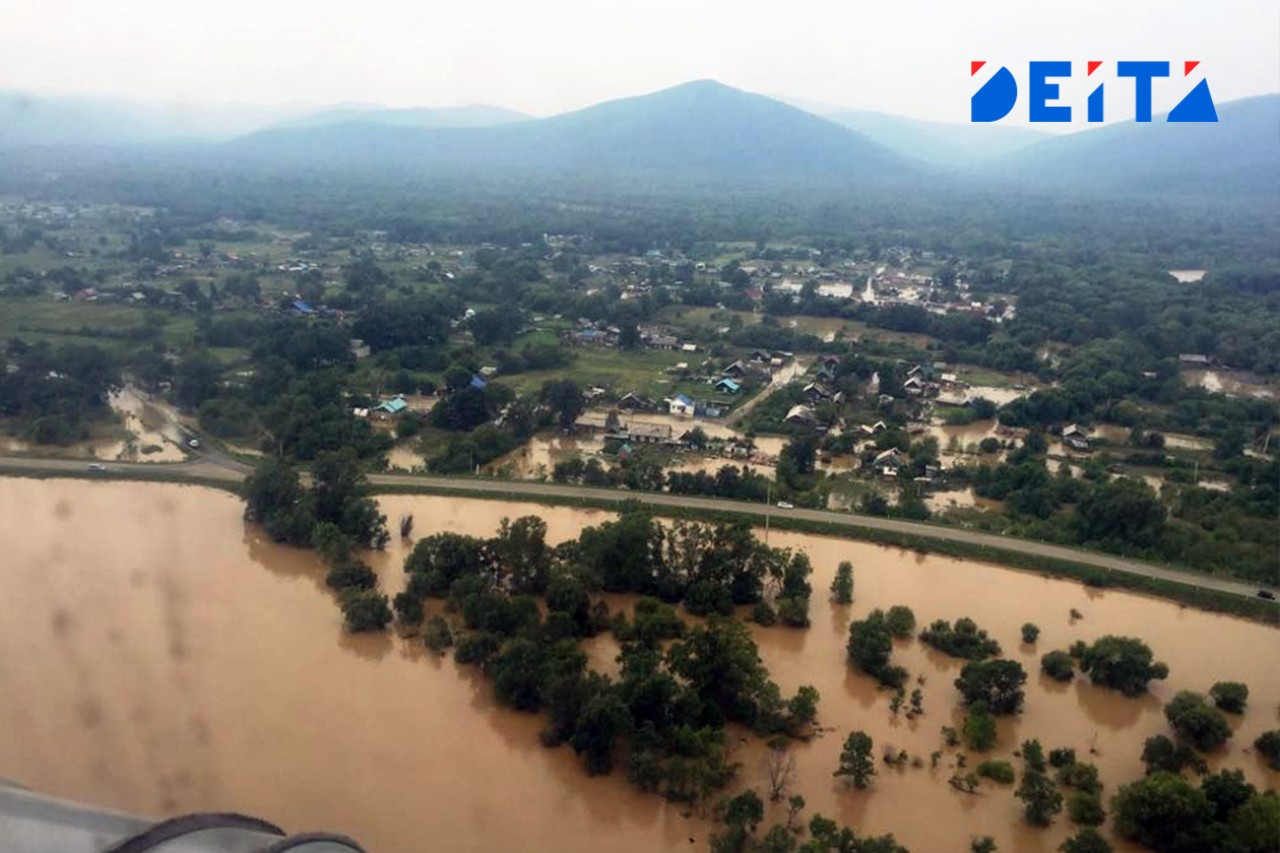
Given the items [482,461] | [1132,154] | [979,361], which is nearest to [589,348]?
[482,461]

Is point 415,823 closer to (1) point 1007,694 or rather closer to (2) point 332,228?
(1) point 1007,694

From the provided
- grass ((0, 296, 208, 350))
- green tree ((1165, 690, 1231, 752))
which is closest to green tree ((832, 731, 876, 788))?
green tree ((1165, 690, 1231, 752))

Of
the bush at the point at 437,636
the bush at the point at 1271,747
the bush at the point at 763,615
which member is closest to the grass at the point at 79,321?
the bush at the point at 437,636

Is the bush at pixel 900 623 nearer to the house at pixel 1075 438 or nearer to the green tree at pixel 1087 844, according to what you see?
the green tree at pixel 1087 844

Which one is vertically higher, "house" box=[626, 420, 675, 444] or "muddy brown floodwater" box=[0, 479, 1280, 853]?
"house" box=[626, 420, 675, 444]

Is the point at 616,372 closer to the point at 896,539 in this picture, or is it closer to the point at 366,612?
the point at 896,539

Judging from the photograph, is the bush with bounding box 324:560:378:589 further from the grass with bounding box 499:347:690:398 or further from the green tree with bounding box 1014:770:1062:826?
the grass with bounding box 499:347:690:398

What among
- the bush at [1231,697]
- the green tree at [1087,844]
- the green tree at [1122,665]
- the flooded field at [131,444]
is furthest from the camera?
the flooded field at [131,444]
